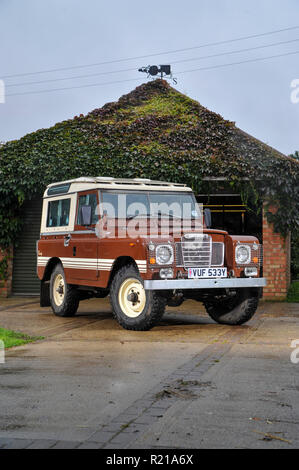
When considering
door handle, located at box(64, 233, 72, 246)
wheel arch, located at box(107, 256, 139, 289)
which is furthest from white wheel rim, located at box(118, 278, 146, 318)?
door handle, located at box(64, 233, 72, 246)

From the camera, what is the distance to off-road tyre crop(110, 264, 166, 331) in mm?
10133

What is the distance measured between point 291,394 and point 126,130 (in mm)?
12997

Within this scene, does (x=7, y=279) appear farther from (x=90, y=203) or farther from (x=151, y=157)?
(x=90, y=203)

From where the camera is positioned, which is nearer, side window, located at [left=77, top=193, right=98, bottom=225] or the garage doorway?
side window, located at [left=77, top=193, right=98, bottom=225]

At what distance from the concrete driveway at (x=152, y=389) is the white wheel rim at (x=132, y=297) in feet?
1.15

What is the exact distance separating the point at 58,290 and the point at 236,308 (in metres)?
3.60

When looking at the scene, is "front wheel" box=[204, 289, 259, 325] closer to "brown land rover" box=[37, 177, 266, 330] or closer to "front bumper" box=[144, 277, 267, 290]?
"brown land rover" box=[37, 177, 266, 330]

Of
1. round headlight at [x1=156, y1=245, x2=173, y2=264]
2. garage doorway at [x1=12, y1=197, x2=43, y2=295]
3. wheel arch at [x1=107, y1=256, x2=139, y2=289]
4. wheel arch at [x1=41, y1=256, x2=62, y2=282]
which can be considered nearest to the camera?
round headlight at [x1=156, y1=245, x2=173, y2=264]

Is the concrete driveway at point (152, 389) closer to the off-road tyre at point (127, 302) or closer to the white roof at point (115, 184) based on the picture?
the off-road tyre at point (127, 302)

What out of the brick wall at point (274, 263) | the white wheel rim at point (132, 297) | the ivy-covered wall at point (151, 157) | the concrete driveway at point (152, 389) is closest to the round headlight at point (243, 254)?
the concrete driveway at point (152, 389)

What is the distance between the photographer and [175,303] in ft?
36.8

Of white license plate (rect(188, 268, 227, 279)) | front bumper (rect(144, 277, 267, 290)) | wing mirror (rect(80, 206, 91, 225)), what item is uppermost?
wing mirror (rect(80, 206, 91, 225))

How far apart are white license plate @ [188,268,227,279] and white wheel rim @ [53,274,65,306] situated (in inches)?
135

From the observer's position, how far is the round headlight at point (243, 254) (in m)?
10.8
